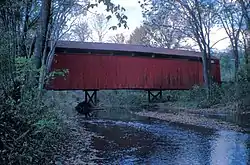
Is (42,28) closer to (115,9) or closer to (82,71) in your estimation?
(115,9)

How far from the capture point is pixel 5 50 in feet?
21.5

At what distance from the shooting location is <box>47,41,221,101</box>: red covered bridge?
2245 centimetres

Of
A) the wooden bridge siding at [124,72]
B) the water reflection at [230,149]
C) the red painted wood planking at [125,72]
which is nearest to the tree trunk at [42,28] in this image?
the water reflection at [230,149]

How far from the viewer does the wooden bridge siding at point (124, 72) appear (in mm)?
22516

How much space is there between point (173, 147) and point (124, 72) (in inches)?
641

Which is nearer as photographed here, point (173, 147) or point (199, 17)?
point (173, 147)

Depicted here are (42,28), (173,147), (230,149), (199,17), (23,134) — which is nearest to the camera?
(23,134)

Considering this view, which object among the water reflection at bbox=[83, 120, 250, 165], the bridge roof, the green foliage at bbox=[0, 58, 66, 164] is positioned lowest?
the water reflection at bbox=[83, 120, 250, 165]

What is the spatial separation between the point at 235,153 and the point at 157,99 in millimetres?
22093

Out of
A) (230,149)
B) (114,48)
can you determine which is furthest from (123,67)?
(230,149)

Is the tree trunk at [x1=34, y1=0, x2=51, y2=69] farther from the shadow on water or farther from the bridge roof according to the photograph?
the bridge roof

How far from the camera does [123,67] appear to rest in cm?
2466

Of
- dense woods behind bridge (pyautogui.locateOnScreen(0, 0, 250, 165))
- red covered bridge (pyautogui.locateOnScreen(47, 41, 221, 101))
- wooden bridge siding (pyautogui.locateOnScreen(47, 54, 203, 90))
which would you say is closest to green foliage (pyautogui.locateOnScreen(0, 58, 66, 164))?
dense woods behind bridge (pyautogui.locateOnScreen(0, 0, 250, 165))

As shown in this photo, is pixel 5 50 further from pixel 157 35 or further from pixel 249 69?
pixel 157 35
